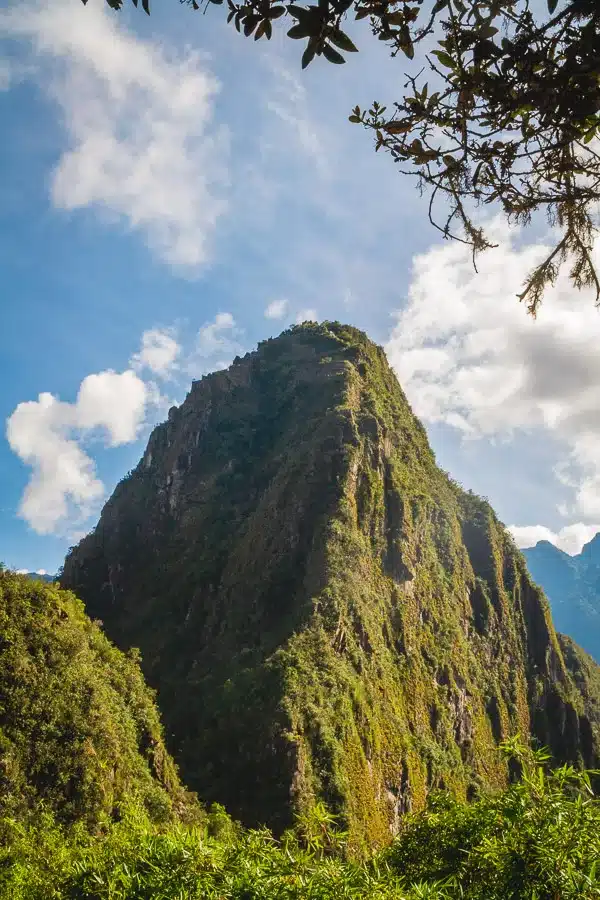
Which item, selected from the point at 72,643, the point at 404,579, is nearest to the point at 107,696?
the point at 72,643

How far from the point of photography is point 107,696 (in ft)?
60.6

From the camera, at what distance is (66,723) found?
53.4 ft

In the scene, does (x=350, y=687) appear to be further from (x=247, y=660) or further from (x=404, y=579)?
(x=404, y=579)

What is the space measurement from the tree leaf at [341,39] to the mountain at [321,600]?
87.8 feet

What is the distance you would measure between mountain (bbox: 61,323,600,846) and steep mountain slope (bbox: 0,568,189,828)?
26.3 ft

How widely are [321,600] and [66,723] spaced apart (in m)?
18.9

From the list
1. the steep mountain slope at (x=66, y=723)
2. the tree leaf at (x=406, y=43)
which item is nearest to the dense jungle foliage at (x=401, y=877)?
the tree leaf at (x=406, y=43)

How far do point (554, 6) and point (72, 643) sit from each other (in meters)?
19.7

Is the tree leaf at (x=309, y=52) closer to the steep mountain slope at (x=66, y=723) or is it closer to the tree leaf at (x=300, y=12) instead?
the tree leaf at (x=300, y=12)

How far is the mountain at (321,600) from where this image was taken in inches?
1102

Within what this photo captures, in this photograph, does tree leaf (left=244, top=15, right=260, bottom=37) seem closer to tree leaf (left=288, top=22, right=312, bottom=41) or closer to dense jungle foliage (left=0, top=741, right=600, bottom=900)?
tree leaf (left=288, top=22, right=312, bottom=41)

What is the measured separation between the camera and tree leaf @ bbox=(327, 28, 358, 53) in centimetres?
247

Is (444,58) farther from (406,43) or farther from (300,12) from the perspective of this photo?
(300,12)

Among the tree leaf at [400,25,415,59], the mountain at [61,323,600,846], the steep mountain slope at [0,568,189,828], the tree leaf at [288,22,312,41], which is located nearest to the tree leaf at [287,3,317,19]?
the tree leaf at [288,22,312,41]
